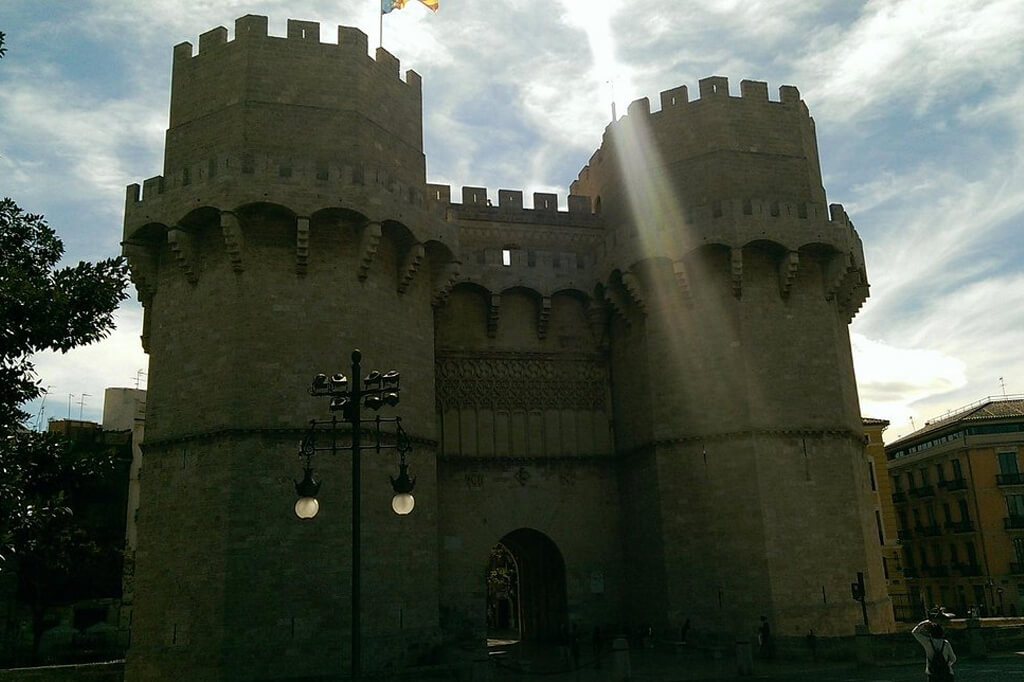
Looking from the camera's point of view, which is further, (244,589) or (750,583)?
(750,583)

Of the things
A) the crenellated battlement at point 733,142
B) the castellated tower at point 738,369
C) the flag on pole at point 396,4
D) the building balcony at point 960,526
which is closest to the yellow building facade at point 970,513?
the building balcony at point 960,526

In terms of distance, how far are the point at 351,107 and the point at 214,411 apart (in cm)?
842

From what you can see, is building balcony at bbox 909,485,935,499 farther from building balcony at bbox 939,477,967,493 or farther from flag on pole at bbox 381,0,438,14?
flag on pole at bbox 381,0,438,14

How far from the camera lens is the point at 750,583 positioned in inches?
858

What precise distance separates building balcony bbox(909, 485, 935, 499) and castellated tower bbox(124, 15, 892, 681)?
83.6 feet

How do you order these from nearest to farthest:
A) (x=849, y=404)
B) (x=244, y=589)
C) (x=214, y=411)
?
(x=244, y=589) < (x=214, y=411) < (x=849, y=404)

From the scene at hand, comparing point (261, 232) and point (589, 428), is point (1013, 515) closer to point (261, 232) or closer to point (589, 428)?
point (589, 428)

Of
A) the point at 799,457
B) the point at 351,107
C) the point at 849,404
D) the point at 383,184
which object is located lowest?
the point at 799,457

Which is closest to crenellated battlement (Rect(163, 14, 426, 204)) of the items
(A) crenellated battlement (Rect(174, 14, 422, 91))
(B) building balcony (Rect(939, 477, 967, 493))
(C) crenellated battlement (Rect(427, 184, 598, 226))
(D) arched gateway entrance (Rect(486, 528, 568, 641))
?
(A) crenellated battlement (Rect(174, 14, 422, 91))

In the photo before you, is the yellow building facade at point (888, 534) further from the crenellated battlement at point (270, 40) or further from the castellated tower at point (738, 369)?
the crenellated battlement at point (270, 40)

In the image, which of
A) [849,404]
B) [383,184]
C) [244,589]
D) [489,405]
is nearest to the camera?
[244,589]

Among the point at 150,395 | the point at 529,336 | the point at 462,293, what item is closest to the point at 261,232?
the point at 150,395

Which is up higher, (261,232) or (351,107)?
(351,107)

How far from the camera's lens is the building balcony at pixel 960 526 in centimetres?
4356
